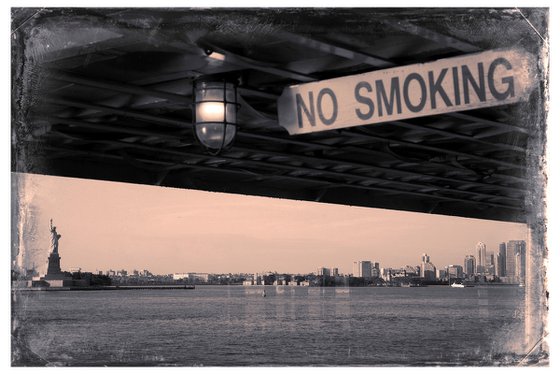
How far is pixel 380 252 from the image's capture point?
340ft

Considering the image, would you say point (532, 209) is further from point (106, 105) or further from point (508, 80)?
point (106, 105)

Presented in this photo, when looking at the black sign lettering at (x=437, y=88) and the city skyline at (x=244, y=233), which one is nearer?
the black sign lettering at (x=437, y=88)

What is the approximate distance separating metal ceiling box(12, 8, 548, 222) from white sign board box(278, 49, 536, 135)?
0.22 m

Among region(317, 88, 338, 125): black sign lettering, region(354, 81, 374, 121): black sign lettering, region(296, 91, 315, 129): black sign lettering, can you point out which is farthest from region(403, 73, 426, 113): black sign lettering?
region(296, 91, 315, 129): black sign lettering

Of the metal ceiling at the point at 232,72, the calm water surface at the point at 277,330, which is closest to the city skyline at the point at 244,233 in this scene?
the calm water surface at the point at 277,330

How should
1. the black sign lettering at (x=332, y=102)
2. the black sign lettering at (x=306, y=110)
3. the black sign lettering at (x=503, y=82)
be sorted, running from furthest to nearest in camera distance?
the black sign lettering at (x=306, y=110) < the black sign lettering at (x=332, y=102) < the black sign lettering at (x=503, y=82)

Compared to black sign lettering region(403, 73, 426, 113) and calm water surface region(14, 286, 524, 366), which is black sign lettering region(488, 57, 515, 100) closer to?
black sign lettering region(403, 73, 426, 113)

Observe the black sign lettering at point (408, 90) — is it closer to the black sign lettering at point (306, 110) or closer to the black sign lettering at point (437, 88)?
the black sign lettering at point (437, 88)

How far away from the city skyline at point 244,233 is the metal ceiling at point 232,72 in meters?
62.3

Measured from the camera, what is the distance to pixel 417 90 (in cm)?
727

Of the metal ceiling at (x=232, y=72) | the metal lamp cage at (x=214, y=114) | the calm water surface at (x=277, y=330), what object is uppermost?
the metal ceiling at (x=232, y=72)

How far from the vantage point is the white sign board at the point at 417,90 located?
7.11 m

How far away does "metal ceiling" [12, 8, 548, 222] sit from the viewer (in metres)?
7.41

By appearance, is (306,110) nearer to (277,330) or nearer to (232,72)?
(232,72)
